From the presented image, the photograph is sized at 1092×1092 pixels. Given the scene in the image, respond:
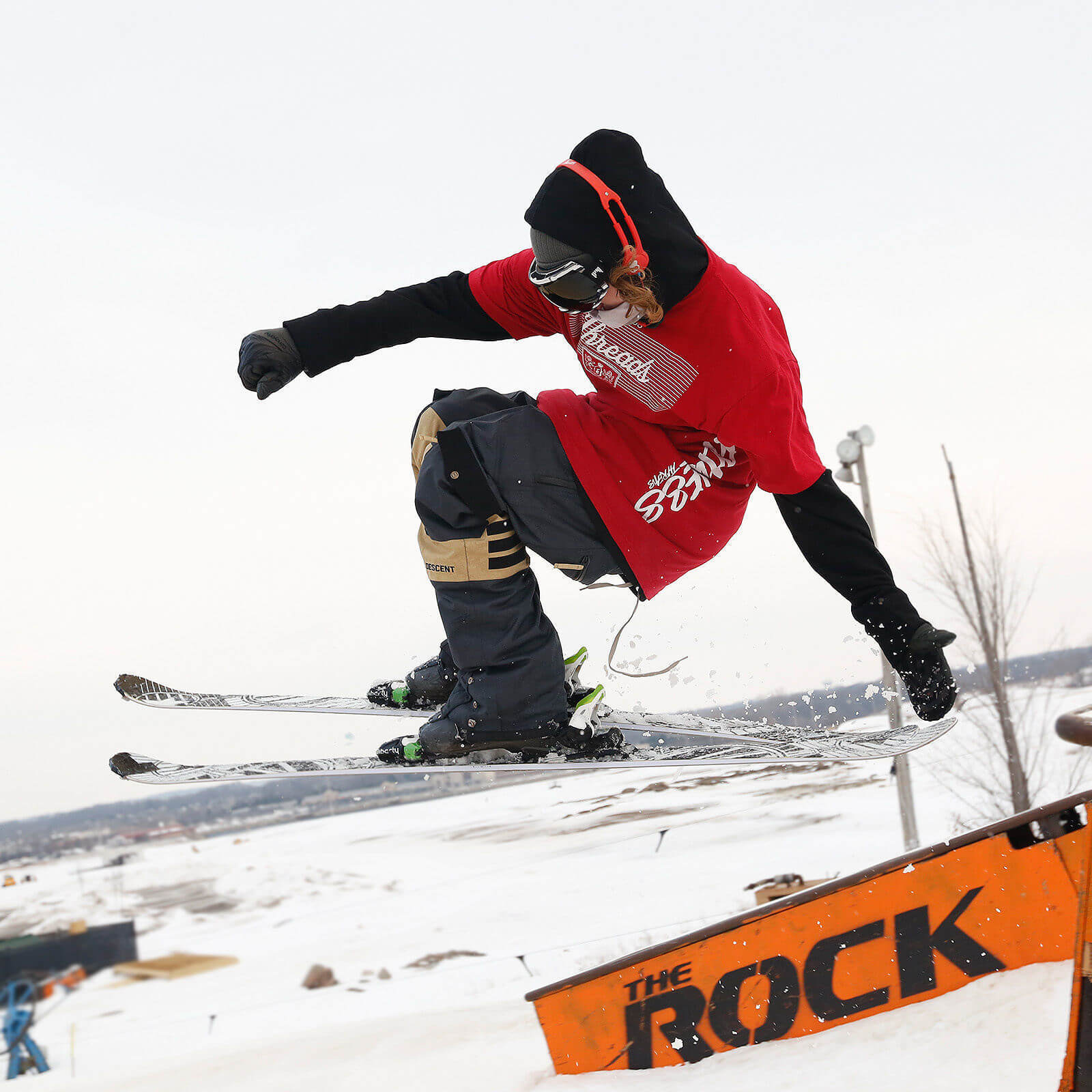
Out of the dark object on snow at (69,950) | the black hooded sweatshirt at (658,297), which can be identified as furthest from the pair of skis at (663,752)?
the dark object on snow at (69,950)

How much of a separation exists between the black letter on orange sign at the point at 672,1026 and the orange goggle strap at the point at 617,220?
521 centimetres

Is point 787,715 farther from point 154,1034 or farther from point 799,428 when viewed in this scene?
point 154,1034

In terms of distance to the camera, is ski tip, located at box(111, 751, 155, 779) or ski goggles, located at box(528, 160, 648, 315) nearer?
ski goggles, located at box(528, 160, 648, 315)

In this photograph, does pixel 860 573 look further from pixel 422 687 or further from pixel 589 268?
pixel 422 687

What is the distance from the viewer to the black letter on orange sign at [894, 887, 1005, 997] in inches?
199

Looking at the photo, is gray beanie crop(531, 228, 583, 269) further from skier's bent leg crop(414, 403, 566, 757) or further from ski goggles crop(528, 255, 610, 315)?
skier's bent leg crop(414, 403, 566, 757)

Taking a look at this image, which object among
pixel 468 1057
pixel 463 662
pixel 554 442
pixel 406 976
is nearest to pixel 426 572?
pixel 463 662

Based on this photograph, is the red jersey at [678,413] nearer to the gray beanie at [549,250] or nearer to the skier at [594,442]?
the skier at [594,442]

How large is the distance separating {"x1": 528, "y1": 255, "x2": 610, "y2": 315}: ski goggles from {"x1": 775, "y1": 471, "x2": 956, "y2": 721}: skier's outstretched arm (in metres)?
0.73

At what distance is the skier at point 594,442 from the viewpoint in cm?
194

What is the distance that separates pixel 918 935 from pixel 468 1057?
722cm

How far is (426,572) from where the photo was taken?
2.36 m

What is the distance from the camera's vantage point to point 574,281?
76.5 inches

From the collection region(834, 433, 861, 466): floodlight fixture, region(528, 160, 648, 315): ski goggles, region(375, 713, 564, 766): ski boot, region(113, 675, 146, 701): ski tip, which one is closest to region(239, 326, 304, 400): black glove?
region(528, 160, 648, 315): ski goggles
